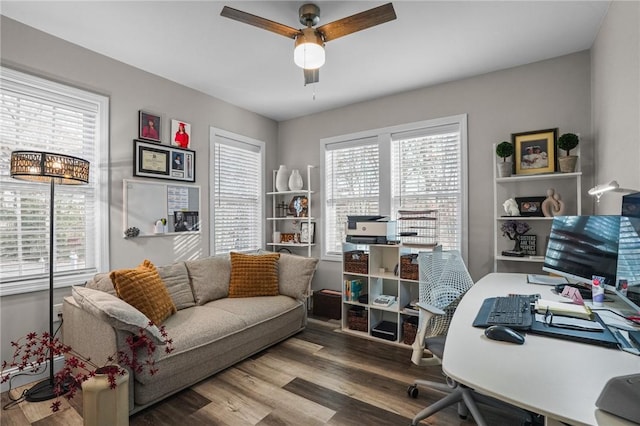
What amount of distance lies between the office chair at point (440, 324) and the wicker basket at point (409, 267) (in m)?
0.70

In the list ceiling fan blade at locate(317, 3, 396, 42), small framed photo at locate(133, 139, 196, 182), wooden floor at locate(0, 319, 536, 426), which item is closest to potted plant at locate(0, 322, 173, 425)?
wooden floor at locate(0, 319, 536, 426)

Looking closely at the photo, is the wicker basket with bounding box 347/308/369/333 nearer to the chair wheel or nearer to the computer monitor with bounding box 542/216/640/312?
the chair wheel

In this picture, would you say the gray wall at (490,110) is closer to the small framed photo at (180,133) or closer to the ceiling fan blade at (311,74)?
the ceiling fan blade at (311,74)

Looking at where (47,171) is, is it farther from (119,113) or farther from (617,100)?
(617,100)

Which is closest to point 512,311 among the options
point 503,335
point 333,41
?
point 503,335

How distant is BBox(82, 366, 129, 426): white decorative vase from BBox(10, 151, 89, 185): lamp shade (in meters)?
1.35

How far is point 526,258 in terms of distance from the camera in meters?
2.68

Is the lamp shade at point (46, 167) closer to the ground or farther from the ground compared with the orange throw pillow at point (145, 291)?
farther from the ground

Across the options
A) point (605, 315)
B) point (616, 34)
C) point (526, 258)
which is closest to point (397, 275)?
point (526, 258)

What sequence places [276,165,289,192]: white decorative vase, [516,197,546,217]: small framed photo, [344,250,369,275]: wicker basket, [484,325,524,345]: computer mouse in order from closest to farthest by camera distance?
[484,325,524,345]: computer mouse, [516,197,546,217]: small framed photo, [344,250,369,275]: wicker basket, [276,165,289,192]: white decorative vase

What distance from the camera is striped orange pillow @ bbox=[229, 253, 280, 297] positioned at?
3158 mm

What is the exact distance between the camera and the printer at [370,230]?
127 inches

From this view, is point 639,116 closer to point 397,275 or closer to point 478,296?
point 478,296

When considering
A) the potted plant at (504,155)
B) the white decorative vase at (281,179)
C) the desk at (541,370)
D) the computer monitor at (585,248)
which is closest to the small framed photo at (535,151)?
the potted plant at (504,155)
